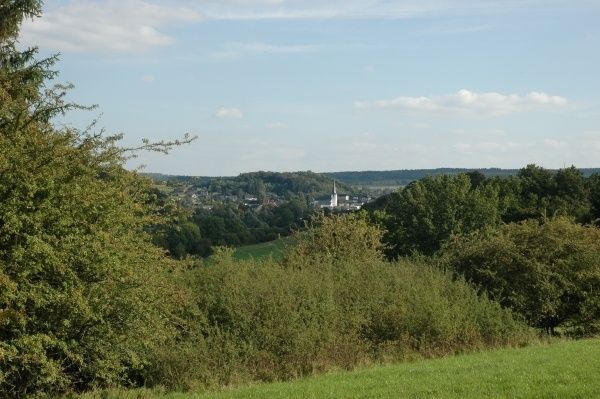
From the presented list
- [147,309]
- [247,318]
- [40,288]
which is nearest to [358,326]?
[247,318]

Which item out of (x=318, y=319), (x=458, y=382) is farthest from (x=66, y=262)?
(x=318, y=319)

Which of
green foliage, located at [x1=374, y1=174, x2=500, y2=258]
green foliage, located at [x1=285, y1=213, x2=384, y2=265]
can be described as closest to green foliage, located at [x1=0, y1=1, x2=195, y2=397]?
green foliage, located at [x1=285, y1=213, x2=384, y2=265]

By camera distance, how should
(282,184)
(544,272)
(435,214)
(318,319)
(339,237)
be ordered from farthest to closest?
(282,184)
(435,214)
(339,237)
(544,272)
(318,319)

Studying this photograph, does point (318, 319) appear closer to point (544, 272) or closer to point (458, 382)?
point (458, 382)

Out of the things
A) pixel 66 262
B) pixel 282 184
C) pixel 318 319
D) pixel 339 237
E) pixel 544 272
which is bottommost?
pixel 318 319

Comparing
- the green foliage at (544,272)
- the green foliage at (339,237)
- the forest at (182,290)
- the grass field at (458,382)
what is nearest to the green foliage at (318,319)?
the forest at (182,290)

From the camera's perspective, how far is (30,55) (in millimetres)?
22766

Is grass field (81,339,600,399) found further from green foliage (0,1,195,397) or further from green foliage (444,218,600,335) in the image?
green foliage (444,218,600,335)

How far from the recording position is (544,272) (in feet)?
94.8

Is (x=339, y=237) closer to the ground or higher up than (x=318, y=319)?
higher up

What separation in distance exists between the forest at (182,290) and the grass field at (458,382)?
170 cm

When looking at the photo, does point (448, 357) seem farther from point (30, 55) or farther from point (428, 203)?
point (428, 203)

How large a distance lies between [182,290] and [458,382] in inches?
302

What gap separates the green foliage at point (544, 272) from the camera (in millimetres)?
28719
